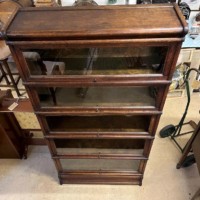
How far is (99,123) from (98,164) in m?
0.44

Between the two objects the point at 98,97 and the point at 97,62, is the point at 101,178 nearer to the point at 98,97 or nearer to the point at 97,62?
the point at 98,97

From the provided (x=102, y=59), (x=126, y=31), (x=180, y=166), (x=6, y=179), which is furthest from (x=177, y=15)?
(x=6, y=179)

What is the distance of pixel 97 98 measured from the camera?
3.45 feet

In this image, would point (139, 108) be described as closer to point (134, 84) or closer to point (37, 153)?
point (134, 84)

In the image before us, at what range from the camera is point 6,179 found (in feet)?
5.63

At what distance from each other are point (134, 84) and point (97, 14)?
328 mm

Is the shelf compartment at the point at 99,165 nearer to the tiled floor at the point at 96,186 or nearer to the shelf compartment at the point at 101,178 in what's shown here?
the shelf compartment at the point at 101,178

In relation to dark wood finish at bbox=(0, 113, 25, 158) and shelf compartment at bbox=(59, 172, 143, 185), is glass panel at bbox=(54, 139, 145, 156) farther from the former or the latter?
dark wood finish at bbox=(0, 113, 25, 158)

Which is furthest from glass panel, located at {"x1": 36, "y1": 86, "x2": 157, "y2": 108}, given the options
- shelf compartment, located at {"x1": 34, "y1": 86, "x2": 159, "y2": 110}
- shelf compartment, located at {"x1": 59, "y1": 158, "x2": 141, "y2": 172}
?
shelf compartment, located at {"x1": 59, "y1": 158, "x2": 141, "y2": 172}

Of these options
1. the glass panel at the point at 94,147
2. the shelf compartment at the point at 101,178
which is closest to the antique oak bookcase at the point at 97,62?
the glass panel at the point at 94,147

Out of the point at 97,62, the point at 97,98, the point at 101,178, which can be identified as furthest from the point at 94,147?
the point at 97,62

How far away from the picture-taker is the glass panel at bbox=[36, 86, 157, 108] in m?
1.03

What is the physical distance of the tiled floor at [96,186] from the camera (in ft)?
5.23

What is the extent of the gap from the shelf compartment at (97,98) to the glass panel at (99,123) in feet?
0.67
